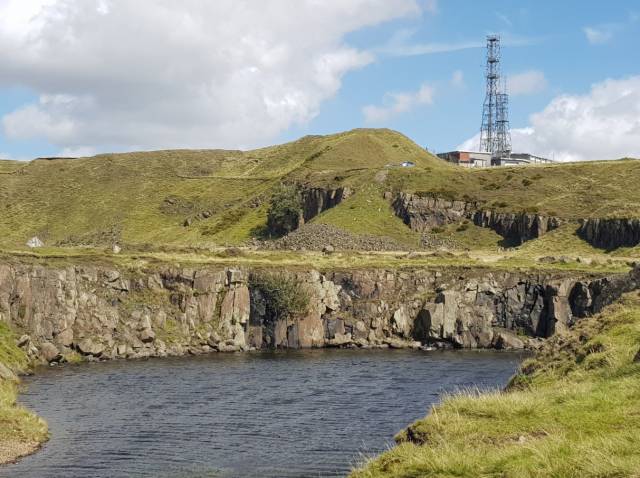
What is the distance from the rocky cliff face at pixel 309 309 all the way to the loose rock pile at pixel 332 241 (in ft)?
99.4

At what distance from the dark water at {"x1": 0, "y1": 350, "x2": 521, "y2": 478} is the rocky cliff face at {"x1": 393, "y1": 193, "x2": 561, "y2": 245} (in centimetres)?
5488

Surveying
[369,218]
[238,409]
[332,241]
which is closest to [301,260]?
[332,241]

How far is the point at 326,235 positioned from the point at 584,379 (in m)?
103

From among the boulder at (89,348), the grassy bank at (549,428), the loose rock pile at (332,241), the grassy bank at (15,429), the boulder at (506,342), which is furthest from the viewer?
the loose rock pile at (332,241)

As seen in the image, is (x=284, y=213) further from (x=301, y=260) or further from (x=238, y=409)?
(x=238, y=409)

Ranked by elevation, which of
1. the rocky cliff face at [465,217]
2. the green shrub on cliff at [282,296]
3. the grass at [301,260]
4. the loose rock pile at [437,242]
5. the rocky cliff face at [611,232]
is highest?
the rocky cliff face at [465,217]

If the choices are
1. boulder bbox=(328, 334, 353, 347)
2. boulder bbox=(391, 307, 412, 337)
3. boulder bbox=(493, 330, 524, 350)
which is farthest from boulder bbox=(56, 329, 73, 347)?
boulder bbox=(493, 330, 524, 350)

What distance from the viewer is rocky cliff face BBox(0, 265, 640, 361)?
85.9m

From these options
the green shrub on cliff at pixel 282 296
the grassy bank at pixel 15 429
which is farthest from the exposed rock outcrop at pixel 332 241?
the grassy bank at pixel 15 429

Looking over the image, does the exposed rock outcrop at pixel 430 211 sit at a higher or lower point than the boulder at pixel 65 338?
higher

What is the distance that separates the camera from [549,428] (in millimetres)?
27266

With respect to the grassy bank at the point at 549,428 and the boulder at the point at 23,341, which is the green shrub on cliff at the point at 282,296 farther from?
the grassy bank at the point at 549,428

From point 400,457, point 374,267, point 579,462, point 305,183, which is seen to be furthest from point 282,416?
point 305,183

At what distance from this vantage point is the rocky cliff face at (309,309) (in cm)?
8588
